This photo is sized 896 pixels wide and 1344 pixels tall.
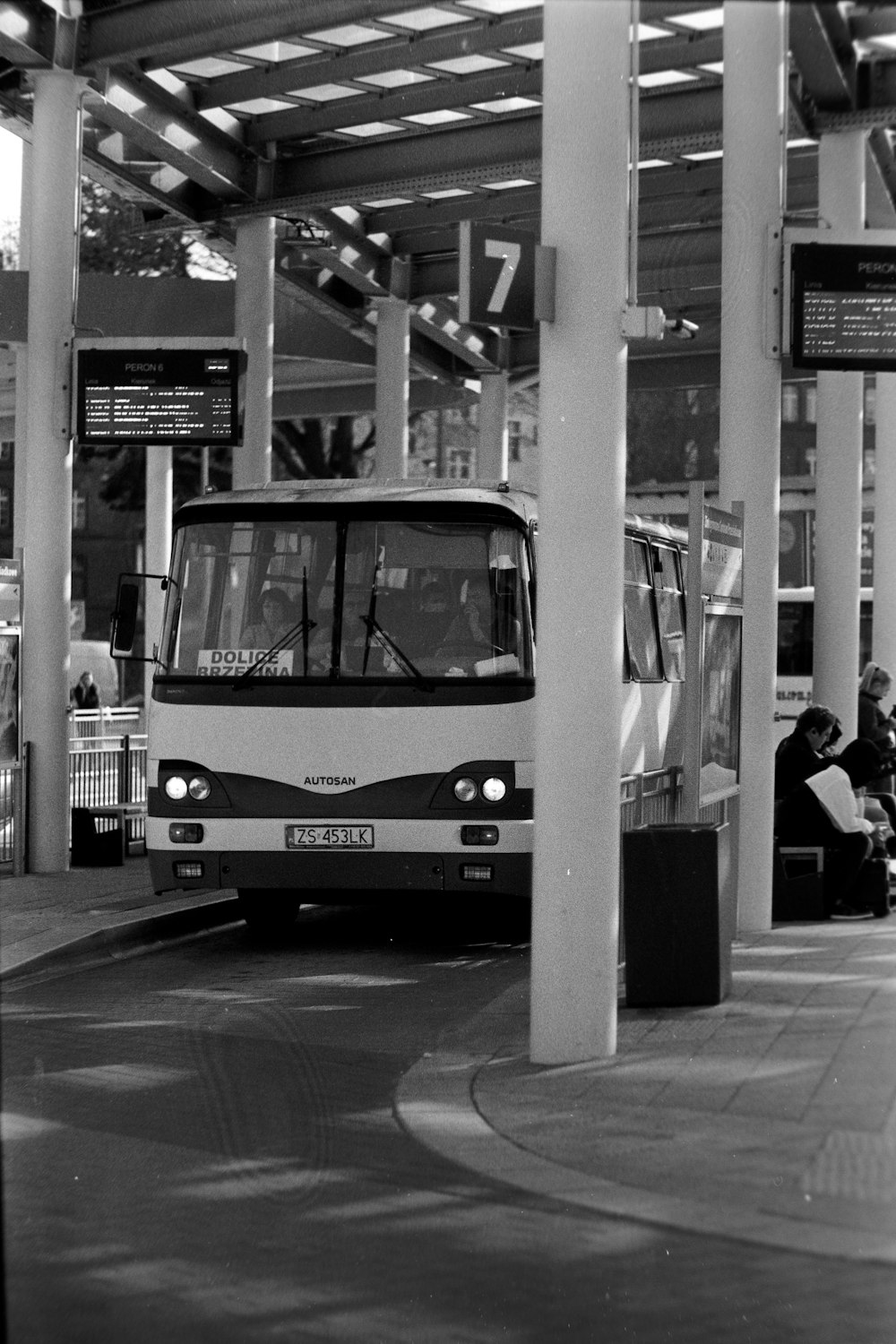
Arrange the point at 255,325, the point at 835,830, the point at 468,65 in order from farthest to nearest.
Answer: the point at 255,325 → the point at 468,65 → the point at 835,830

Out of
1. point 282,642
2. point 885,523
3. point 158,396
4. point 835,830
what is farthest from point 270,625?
point 885,523

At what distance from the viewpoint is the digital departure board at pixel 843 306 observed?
1248 centimetres

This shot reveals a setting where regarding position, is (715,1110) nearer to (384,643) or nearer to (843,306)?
(384,643)

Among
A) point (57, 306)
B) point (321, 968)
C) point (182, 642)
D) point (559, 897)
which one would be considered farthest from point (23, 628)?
point (559, 897)

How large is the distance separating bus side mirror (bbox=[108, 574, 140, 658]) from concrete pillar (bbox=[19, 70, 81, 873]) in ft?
11.0

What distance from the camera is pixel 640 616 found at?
14.6m

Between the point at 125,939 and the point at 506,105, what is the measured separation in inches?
385

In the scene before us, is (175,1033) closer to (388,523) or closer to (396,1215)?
(396,1215)

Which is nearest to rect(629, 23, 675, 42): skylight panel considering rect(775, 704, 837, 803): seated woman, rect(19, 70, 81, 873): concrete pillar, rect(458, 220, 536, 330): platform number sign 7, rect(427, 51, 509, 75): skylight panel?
rect(427, 51, 509, 75): skylight panel

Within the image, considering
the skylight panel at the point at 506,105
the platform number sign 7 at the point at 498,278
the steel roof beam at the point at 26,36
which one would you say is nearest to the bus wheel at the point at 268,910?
the platform number sign 7 at the point at 498,278

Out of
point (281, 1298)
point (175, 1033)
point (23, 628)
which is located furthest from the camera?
point (23, 628)

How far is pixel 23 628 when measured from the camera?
15859mm

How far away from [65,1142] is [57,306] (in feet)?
34.4

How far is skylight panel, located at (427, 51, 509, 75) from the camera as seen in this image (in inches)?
677
